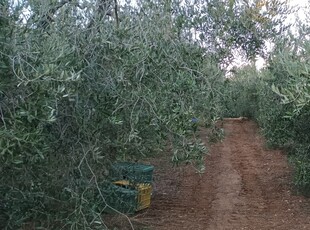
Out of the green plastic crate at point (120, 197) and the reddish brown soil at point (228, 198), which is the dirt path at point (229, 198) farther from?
the green plastic crate at point (120, 197)

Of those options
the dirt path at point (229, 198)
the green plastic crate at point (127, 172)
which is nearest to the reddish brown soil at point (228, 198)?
the dirt path at point (229, 198)

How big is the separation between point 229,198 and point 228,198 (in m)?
0.02

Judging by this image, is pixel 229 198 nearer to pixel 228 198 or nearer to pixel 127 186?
pixel 228 198

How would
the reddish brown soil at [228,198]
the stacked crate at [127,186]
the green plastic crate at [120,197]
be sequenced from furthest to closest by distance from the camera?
1. the reddish brown soil at [228,198]
2. the stacked crate at [127,186]
3. the green plastic crate at [120,197]

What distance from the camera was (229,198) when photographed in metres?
9.18

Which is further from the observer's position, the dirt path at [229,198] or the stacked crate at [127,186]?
the dirt path at [229,198]

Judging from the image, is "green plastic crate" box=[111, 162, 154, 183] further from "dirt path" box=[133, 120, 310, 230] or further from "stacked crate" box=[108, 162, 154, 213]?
"dirt path" box=[133, 120, 310, 230]

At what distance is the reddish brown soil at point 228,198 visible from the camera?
24.8 feet

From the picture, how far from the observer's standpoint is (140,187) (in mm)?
7199

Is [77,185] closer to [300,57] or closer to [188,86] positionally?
[188,86]

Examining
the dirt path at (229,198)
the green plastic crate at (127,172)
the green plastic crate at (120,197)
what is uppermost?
the green plastic crate at (127,172)

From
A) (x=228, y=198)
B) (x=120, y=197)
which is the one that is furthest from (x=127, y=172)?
(x=228, y=198)

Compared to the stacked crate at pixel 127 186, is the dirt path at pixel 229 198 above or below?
below

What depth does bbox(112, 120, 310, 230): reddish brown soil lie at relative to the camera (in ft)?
24.8
